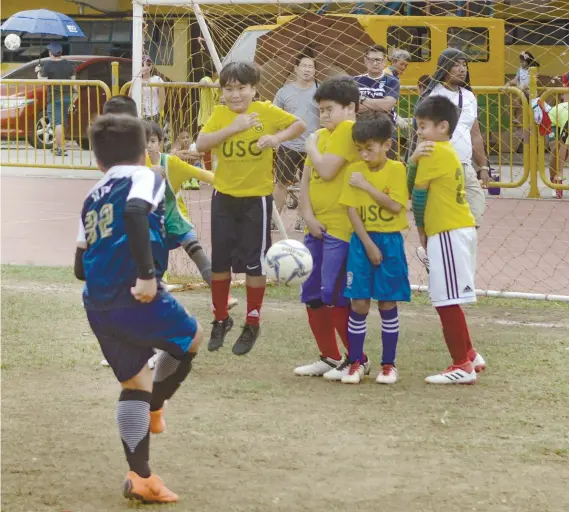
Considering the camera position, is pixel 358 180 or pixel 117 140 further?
pixel 358 180

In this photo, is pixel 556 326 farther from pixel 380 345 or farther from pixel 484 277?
pixel 484 277

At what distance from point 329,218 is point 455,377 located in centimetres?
113

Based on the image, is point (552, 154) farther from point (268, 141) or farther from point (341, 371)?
point (341, 371)

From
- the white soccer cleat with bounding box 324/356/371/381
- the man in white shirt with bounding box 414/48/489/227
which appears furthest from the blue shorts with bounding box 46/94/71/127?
the white soccer cleat with bounding box 324/356/371/381

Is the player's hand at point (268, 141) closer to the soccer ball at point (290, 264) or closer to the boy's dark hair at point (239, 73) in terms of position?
the boy's dark hair at point (239, 73)

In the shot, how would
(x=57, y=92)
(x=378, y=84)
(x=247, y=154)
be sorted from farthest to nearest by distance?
(x=57, y=92)
(x=378, y=84)
(x=247, y=154)

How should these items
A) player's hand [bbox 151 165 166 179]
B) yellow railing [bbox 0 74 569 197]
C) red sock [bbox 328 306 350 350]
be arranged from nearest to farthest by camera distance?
player's hand [bbox 151 165 166 179] → red sock [bbox 328 306 350 350] → yellow railing [bbox 0 74 569 197]

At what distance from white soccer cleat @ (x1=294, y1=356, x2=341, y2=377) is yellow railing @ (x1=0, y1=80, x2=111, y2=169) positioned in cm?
1242

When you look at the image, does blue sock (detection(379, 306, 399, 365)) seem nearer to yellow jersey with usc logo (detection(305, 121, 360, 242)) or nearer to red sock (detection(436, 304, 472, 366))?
red sock (detection(436, 304, 472, 366))

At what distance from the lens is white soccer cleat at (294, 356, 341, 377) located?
6.77 metres

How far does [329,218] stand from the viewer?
671cm

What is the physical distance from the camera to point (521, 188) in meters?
16.3

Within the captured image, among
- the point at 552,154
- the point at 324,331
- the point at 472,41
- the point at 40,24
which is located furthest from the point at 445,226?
the point at 40,24

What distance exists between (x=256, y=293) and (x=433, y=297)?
121 cm
